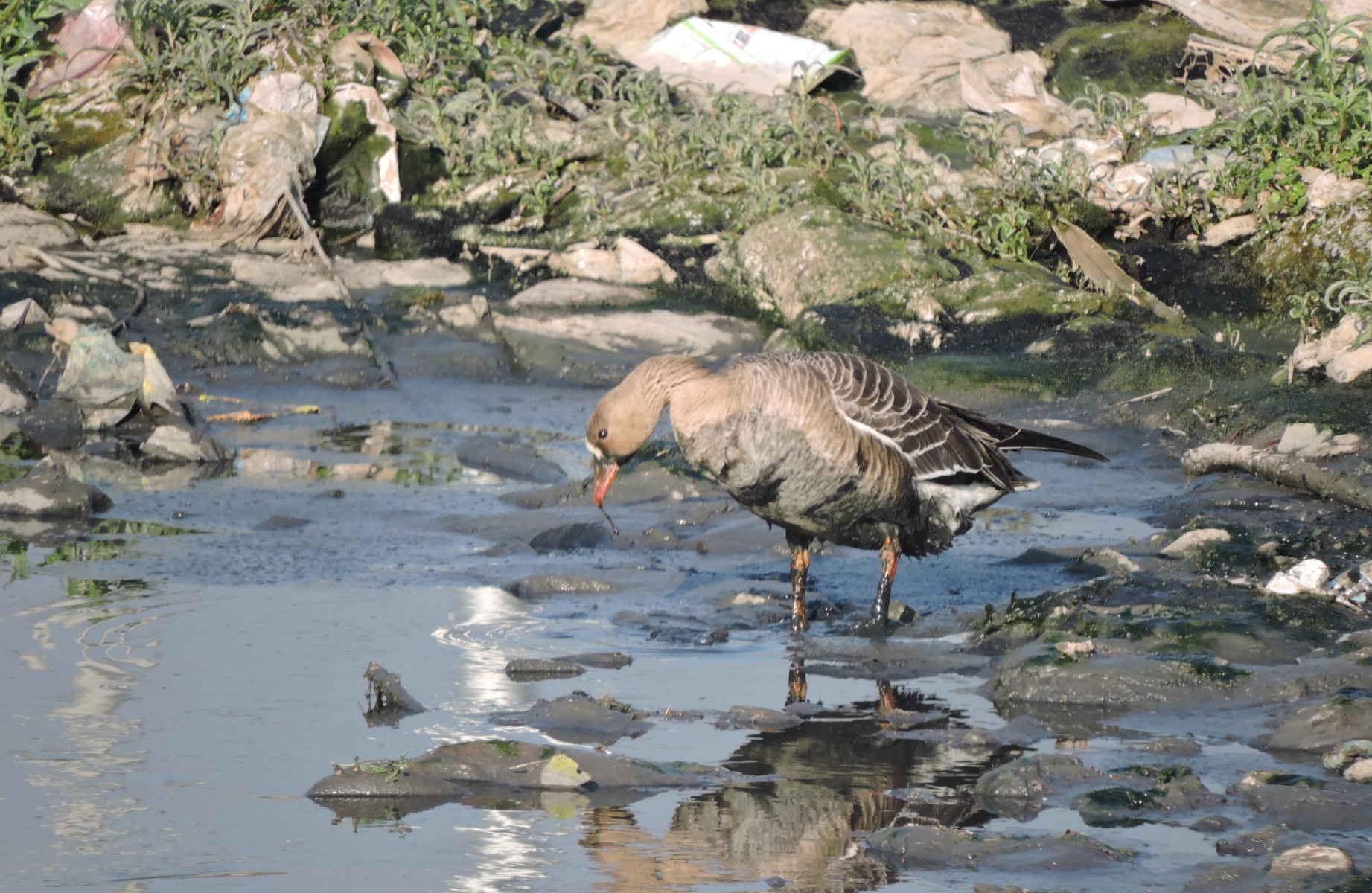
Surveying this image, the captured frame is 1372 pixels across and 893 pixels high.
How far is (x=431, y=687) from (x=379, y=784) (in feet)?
3.17

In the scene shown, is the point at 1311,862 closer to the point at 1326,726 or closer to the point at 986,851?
the point at 986,851

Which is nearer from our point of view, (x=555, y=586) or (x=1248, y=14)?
(x=555, y=586)

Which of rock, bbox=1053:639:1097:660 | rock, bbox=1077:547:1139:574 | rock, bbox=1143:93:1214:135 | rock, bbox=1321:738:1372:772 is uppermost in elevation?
rock, bbox=1143:93:1214:135

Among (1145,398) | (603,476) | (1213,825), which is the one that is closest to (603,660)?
(603,476)

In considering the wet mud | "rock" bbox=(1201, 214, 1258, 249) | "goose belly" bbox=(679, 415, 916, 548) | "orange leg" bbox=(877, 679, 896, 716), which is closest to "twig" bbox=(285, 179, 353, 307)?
the wet mud

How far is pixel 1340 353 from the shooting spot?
26.6 feet

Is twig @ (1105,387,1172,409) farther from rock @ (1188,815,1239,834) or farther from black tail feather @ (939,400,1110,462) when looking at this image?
rock @ (1188,815,1239,834)

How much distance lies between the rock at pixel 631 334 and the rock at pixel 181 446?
8.46ft

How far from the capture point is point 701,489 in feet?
25.1

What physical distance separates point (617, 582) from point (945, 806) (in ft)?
8.29

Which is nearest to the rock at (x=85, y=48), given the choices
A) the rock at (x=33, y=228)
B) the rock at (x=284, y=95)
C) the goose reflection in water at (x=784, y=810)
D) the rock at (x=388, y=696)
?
the rock at (x=284, y=95)

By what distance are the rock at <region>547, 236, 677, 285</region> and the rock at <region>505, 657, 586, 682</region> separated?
6.59m

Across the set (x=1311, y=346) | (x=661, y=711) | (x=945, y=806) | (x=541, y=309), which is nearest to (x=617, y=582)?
(x=661, y=711)

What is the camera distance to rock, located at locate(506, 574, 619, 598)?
A: 19.6 feet
